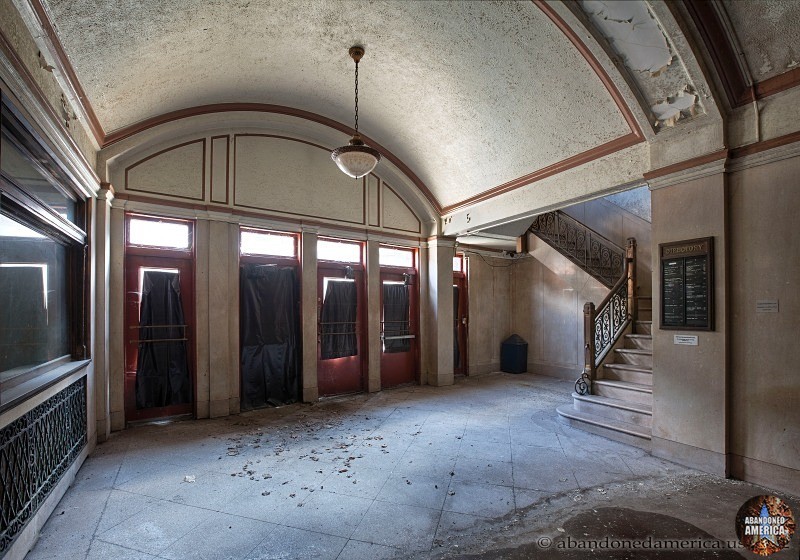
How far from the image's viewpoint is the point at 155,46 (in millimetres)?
3793

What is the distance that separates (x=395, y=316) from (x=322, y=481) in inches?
160

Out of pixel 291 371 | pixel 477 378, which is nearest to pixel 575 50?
pixel 291 371

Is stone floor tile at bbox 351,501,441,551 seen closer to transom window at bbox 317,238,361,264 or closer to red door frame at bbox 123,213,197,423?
red door frame at bbox 123,213,197,423

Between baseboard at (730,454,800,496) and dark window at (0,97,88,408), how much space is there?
5.48m

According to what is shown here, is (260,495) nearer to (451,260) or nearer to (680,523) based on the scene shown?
(680,523)

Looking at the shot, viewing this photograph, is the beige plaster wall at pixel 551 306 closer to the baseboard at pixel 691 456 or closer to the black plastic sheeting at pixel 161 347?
the baseboard at pixel 691 456

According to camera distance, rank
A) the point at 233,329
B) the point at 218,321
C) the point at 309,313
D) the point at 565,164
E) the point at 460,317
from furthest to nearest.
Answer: the point at 460,317 < the point at 309,313 < the point at 233,329 < the point at 218,321 < the point at 565,164

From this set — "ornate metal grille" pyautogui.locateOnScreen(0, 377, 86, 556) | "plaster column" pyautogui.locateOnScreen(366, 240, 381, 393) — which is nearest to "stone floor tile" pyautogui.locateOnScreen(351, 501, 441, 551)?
"ornate metal grille" pyautogui.locateOnScreen(0, 377, 86, 556)

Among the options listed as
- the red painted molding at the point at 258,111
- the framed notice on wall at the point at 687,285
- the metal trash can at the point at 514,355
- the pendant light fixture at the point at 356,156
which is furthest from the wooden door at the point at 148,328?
the metal trash can at the point at 514,355

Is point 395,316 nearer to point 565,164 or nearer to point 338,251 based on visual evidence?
point 338,251

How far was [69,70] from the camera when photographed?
334 cm

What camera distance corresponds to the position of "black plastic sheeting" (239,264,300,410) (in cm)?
583

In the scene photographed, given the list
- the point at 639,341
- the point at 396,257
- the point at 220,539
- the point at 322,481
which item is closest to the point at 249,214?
the point at 396,257

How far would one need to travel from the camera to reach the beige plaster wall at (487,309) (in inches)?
348
